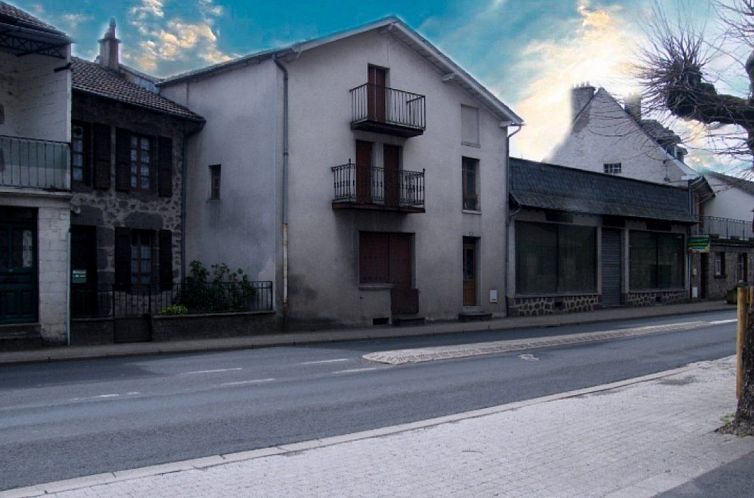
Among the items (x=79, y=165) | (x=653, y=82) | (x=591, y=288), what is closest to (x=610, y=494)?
(x=653, y=82)

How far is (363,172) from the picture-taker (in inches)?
857

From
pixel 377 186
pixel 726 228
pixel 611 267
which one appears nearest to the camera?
pixel 377 186

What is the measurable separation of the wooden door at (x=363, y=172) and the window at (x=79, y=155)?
7815 millimetres

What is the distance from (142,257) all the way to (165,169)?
2824mm

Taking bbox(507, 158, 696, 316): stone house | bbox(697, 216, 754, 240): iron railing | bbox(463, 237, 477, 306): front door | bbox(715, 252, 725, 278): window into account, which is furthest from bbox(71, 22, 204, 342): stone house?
bbox(715, 252, 725, 278): window

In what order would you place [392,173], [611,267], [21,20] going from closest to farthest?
[21,20]
[392,173]
[611,267]

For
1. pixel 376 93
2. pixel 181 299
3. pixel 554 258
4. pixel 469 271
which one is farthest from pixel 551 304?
pixel 181 299

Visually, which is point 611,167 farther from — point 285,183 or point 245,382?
point 245,382

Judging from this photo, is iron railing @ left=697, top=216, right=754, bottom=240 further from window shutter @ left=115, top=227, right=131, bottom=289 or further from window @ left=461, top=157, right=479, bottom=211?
window shutter @ left=115, top=227, right=131, bottom=289

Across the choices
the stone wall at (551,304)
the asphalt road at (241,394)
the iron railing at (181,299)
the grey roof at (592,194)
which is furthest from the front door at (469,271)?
the asphalt road at (241,394)

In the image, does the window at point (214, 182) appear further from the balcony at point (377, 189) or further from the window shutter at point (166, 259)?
the balcony at point (377, 189)

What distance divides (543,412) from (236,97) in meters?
16.0

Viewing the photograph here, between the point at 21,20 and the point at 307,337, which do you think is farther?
the point at 307,337

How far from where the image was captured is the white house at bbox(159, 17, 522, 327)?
20.0 m
